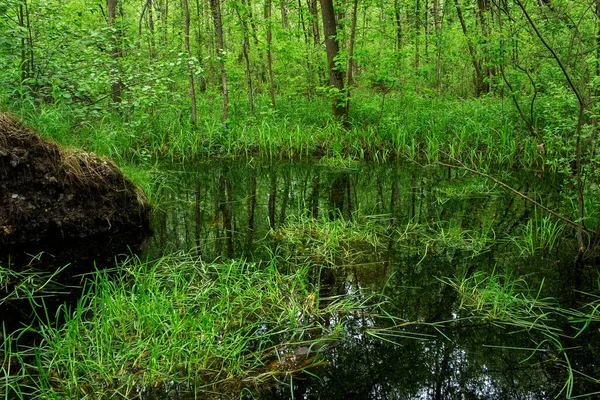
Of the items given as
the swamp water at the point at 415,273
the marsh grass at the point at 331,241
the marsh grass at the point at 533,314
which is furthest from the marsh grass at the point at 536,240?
the marsh grass at the point at 331,241

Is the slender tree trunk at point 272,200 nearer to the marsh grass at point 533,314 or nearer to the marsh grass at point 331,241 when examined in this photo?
the marsh grass at point 331,241

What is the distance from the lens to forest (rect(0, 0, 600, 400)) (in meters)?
2.31

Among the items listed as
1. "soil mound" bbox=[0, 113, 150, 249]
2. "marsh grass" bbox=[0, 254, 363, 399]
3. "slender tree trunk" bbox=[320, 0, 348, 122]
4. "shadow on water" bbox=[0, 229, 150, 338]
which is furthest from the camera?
"slender tree trunk" bbox=[320, 0, 348, 122]

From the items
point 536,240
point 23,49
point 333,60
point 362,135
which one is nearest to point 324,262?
point 536,240

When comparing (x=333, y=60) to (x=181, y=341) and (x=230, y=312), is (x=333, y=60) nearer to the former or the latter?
Answer: (x=230, y=312)

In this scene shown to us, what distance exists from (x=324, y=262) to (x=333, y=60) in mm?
6864

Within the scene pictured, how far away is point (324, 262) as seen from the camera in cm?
388

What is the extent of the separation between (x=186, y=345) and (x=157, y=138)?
751 centimetres

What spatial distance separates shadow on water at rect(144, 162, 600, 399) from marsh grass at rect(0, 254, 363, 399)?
0.16 m

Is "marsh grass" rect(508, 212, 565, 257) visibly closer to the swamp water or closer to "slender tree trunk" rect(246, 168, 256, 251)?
the swamp water

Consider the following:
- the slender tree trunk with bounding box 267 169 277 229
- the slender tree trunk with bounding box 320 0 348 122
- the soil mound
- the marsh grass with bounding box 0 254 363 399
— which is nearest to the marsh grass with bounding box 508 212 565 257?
the marsh grass with bounding box 0 254 363 399

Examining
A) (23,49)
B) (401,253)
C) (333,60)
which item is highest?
(333,60)

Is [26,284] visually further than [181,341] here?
Yes

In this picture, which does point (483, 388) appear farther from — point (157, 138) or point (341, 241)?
point (157, 138)
